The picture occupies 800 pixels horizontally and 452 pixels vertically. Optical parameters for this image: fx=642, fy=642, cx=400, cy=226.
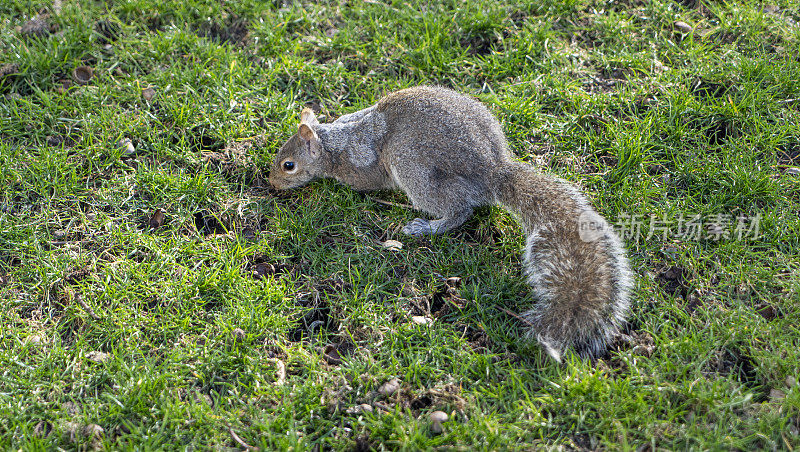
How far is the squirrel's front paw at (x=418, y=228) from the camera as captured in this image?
11.2 feet

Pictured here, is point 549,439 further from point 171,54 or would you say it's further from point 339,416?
point 171,54

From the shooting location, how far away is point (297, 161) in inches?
142

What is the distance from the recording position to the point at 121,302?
10.1 ft

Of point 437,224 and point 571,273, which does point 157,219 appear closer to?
point 437,224

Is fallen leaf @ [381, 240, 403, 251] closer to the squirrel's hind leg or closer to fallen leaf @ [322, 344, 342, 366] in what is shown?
the squirrel's hind leg

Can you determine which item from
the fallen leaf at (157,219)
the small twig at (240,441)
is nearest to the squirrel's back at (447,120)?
the fallen leaf at (157,219)

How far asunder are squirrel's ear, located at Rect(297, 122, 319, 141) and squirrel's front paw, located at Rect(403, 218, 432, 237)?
730 millimetres

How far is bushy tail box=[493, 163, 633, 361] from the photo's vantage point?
8.87 feet

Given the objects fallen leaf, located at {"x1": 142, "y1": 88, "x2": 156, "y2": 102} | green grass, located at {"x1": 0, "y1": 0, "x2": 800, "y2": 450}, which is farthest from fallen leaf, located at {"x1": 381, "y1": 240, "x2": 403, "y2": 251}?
fallen leaf, located at {"x1": 142, "y1": 88, "x2": 156, "y2": 102}

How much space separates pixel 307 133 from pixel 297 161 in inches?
6.7

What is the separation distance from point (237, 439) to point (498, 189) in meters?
1.68

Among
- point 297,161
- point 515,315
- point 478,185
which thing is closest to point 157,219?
point 297,161

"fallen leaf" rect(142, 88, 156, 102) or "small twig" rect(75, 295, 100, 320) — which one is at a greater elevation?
"fallen leaf" rect(142, 88, 156, 102)

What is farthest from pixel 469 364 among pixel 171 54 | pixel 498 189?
pixel 171 54
